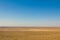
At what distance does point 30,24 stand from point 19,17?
0.53 feet

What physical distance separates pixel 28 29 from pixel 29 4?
31 cm

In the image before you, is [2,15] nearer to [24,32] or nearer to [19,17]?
[19,17]

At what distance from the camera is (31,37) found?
86 cm

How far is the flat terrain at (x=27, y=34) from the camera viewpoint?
854mm

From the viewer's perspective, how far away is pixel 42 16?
931 millimetres

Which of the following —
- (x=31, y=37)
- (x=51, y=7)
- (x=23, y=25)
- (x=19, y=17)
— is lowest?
(x=31, y=37)

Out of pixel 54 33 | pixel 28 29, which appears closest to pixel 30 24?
pixel 28 29

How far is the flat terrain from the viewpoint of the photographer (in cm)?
85

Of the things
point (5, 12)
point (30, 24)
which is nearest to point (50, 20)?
point (30, 24)

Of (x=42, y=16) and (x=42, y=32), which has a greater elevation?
(x=42, y=16)

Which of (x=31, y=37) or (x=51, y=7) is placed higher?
(x=51, y=7)

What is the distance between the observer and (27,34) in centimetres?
86

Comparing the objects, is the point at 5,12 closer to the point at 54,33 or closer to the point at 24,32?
the point at 24,32

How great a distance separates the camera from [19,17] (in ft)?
3.03
